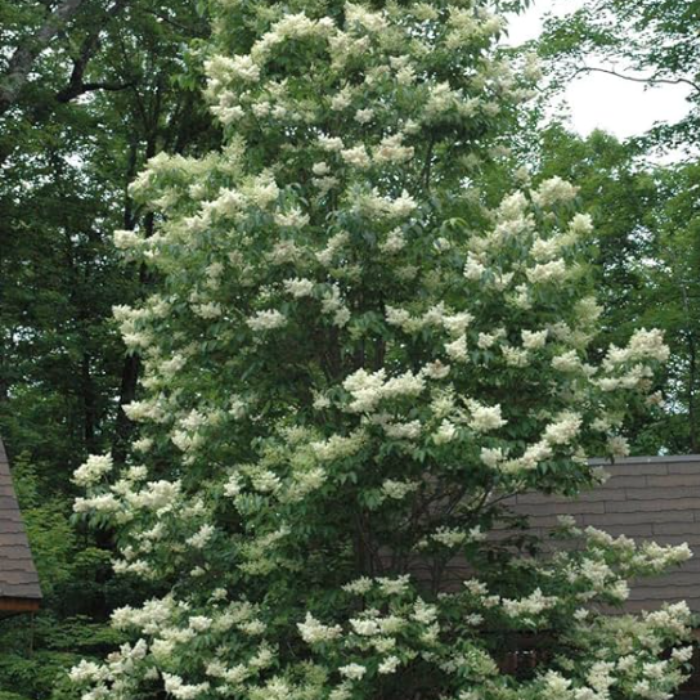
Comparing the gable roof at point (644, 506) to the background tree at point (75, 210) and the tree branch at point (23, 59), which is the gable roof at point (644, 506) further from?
the tree branch at point (23, 59)

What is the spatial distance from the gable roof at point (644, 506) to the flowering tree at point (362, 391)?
1.92 m

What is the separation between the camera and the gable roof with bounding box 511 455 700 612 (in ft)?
36.8

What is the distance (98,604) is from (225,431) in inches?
377

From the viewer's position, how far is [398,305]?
8672 mm

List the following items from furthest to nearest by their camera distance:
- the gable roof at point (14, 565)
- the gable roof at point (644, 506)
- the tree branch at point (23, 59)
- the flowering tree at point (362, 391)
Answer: the tree branch at point (23, 59) < the gable roof at point (644, 506) < the gable roof at point (14, 565) < the flowering tree at point (362, 391)

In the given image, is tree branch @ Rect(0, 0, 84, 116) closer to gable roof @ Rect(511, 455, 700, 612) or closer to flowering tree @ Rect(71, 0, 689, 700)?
flowering tree @ Rect(71, 0, 689, 700)

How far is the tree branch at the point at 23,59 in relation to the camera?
16.9m

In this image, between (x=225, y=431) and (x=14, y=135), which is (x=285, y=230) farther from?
(x=14, y=135)

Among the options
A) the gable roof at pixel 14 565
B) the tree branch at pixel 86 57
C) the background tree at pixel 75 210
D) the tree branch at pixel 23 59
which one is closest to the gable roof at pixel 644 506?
the gable roof at pixel 14 565

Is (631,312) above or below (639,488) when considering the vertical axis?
above

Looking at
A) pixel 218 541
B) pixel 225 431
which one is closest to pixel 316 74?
pixel 225 431

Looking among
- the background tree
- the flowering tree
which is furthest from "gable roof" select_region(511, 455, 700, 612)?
the background tree

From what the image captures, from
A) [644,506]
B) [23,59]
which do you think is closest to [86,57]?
[23,59]

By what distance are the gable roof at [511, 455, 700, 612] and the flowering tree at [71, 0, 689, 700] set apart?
192cm
